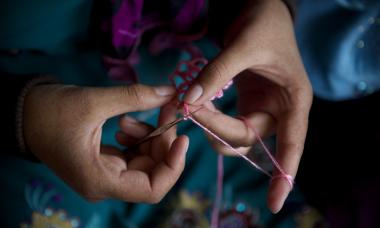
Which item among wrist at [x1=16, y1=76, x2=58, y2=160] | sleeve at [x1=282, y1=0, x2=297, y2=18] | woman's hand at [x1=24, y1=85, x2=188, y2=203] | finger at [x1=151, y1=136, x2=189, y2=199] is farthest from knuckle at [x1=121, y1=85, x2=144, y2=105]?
sleeve at [x1=282, y1=0, x2=297, y2=18]

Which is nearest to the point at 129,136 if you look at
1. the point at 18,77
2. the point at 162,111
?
the point at 162,111

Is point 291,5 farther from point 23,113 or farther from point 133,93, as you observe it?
point 23,113

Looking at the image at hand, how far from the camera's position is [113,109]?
64 centimetres

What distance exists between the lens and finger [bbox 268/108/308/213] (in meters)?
0.69

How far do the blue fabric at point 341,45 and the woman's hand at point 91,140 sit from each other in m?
0.49

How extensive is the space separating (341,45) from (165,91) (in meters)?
0.53

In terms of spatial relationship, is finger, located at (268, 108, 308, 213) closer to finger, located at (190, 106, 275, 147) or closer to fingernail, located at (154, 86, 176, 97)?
finger, located at (190, 106, 275, 147)

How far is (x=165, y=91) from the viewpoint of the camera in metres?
0.68

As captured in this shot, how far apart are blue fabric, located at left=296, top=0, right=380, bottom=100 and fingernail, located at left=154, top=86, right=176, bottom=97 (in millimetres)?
478

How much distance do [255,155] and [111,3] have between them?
491 millimetres

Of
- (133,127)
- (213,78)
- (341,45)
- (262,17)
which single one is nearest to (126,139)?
(133,127)

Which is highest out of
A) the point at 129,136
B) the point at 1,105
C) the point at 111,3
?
the point at 111,3

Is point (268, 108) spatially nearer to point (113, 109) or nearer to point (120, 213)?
point (113, 109)

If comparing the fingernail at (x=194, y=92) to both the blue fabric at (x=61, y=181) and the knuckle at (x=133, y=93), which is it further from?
the blue fabric at (x=61, y=181)
